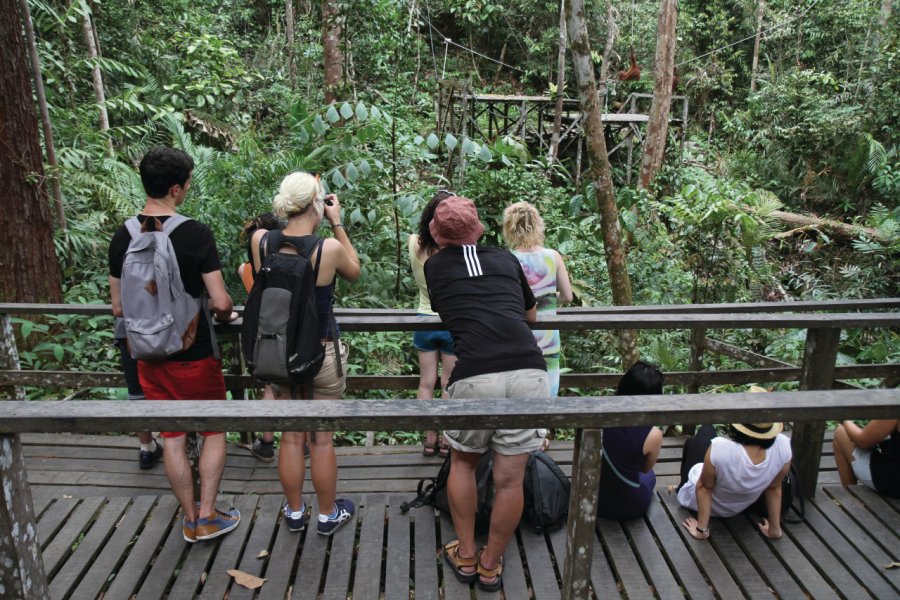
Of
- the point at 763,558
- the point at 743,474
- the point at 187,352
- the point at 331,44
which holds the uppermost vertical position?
the point at 331,44

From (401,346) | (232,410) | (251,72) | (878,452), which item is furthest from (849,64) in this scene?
(232,410)

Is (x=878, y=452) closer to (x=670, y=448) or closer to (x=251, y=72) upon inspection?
(x=670, y=448)

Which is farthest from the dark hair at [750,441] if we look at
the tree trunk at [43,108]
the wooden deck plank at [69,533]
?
the tree trunk at [43,108]

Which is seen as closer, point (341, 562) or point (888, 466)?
point (341, 562)

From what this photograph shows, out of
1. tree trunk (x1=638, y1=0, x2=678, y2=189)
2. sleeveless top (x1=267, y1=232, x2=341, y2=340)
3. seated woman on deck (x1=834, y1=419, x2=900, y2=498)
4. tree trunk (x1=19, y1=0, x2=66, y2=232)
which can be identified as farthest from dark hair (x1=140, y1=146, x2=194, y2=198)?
tree trunk (x1=638, y1=0, x2=678, y2=189)

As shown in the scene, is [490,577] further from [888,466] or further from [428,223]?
[888,466]

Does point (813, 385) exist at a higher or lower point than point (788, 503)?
higher

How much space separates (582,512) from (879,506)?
2.01m

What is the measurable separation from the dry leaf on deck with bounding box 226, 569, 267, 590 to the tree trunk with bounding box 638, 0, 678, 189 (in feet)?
32.1

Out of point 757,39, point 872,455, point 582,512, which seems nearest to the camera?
point 582,512

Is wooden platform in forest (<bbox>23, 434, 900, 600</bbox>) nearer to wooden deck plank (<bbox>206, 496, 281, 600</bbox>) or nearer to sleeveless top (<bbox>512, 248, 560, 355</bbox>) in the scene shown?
wooden deck plank (<bbox>206, 496, 281, 600</bbox>)

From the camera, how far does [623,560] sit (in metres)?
2.75

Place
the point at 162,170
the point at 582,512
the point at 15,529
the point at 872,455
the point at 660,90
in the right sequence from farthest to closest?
1. the point at 660,90
2. the point at 872,455
3. the point at 162,170
4. the point at 582,512
5. the point at 15,529

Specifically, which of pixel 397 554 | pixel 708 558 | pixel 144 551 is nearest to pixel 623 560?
pixel 708 558
